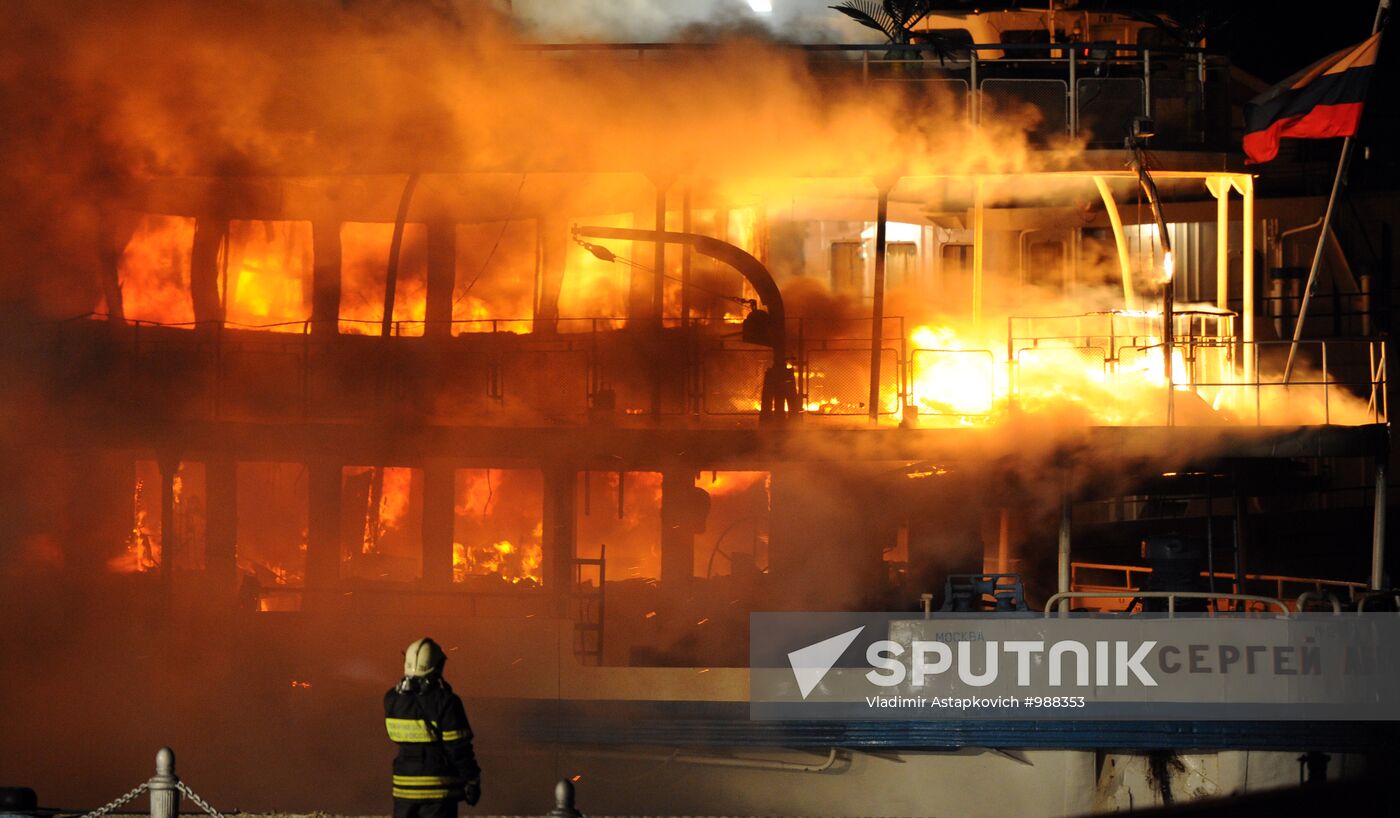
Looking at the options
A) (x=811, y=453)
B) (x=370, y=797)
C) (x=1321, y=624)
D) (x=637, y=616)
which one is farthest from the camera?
(x=637, y=616)

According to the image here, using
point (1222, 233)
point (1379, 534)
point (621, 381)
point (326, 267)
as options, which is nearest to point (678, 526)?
point (621, 381)

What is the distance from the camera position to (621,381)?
52.0 ft

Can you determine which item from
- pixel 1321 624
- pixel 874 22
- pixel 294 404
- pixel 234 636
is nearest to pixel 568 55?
pixel 874 22

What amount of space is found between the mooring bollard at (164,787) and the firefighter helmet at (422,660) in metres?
2.07

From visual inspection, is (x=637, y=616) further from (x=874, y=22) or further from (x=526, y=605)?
(x=874, y=22)

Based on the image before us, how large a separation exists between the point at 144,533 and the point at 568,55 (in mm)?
8800

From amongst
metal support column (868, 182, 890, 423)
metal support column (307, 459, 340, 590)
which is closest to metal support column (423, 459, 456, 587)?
metal support column (307, 459, 340, 590)

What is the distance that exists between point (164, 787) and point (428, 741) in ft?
7.38

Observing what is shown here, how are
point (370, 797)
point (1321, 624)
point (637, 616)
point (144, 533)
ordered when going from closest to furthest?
point (1321, 624) → point (370, 797) → point (637, 616) → point (144, 533)

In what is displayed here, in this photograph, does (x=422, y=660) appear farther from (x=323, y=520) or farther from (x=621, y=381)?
(x=323, y=520)

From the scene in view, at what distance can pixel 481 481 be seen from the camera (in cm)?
1727

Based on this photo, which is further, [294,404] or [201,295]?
[201,295]

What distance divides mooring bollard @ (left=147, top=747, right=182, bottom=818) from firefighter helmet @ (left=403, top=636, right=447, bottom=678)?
81.6 inches

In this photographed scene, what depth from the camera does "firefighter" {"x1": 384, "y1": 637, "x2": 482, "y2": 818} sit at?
23.3 feet
